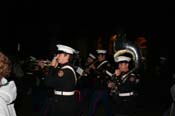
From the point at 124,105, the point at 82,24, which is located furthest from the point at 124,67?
the point at 82,24

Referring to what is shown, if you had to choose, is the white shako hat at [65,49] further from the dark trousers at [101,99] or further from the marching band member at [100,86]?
the dark trousers at [101,99]

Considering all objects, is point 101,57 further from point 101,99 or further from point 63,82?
point 63,82

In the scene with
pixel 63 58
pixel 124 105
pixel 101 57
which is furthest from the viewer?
pixel 101 57

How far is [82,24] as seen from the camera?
2586 cm

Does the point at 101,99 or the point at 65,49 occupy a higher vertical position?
the point at 65,49

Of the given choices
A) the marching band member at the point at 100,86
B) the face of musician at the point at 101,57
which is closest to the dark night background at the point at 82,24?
the face of musician at the point at 101,57

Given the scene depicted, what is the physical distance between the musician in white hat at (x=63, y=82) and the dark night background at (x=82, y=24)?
15253mm

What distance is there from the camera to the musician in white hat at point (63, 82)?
7090mm

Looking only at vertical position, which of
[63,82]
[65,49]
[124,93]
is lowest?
[124,93]

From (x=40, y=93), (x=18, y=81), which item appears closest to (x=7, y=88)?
(x=18, y=81)

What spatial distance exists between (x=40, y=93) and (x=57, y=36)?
1347 cm

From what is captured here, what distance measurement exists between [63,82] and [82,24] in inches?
743

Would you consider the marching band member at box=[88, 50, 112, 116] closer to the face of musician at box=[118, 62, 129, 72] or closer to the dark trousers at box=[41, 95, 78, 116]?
the face of musician at box=[118, 62, 129, 72]

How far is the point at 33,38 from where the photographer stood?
24719mm
